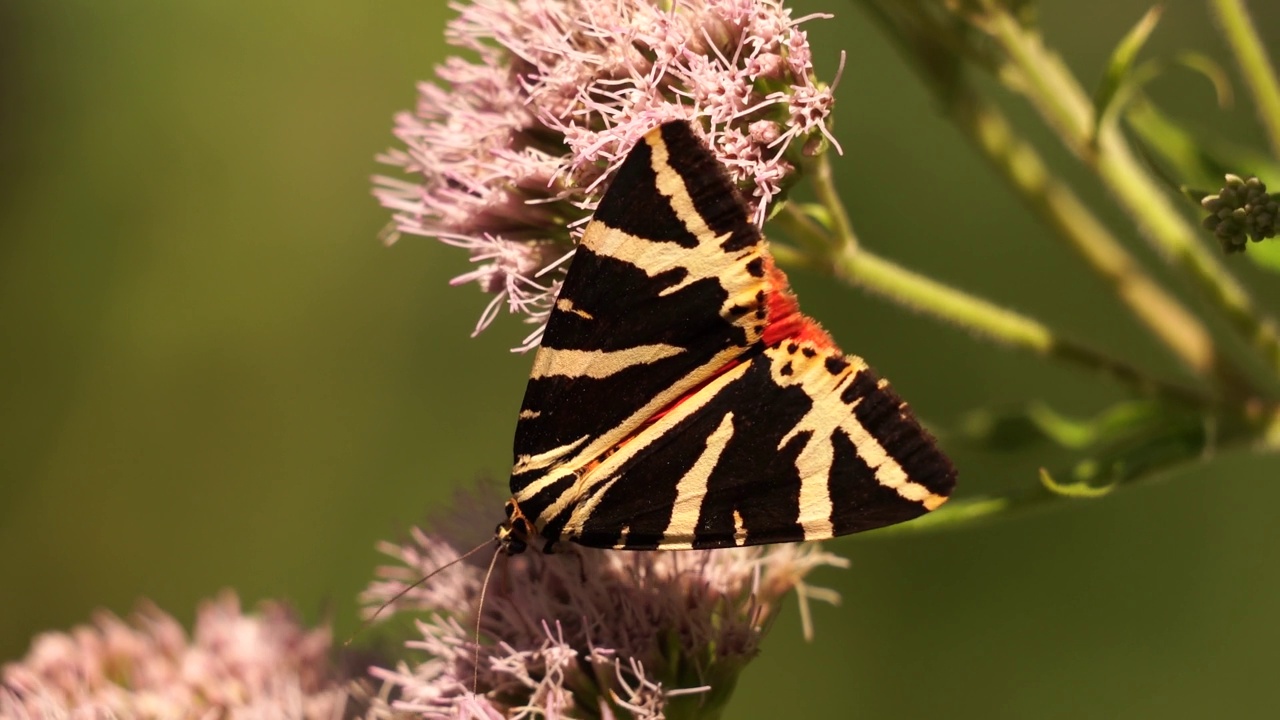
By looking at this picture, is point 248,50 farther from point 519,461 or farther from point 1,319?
point 519,461

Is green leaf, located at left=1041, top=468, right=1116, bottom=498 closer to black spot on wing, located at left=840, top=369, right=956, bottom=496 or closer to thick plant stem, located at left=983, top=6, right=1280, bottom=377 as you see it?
black spot on wing, located at left=840, top=369, right=956, bottom=496

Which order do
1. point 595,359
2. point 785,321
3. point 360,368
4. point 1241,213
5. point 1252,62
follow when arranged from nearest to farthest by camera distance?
point 1241,213 < point 785,321 < point 595,359 < point 1252,62 < point 360,368

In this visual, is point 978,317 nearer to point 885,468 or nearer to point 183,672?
point 885,468

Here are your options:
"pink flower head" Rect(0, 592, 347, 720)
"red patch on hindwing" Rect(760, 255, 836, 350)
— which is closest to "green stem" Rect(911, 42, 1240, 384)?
"red patch on hindwing" Rect(760, 255, 836, 350)

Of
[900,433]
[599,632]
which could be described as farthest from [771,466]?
[599,632]

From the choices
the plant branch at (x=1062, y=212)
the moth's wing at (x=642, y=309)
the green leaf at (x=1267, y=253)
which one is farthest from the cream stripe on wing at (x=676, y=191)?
the green leaf at (x=1267, y=253)
